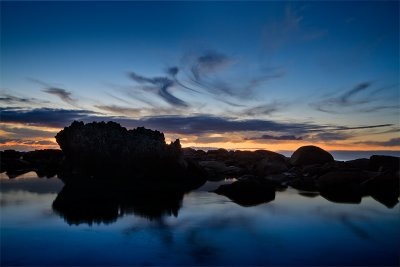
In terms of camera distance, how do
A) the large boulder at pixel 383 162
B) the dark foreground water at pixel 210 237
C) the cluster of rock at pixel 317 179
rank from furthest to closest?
1. the large boulder at pixel 383 162
2. the cluster of rock at pixel 317 179
3. the dark foreground water at pixel 210 237

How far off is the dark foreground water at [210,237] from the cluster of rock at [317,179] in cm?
322

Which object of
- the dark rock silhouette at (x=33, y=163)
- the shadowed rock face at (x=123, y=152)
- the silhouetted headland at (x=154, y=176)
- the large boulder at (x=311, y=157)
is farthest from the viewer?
the large boulder at (x=311, y=157)

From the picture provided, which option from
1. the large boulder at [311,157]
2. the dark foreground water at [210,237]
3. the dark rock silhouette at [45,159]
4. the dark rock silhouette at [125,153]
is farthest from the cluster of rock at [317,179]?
the dark rock silhouette at [45,159]

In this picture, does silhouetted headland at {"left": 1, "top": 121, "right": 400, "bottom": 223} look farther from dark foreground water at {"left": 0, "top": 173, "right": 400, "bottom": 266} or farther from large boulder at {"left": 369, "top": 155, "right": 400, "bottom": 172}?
dark foreground water at {"left": 0, "top": 173, "right": 400, "bottom": 266}

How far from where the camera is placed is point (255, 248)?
1039cm

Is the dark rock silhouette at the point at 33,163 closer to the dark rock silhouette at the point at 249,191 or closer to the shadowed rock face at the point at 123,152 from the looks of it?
the shadowed rock face at the point at 123,152

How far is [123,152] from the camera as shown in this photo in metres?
27.9

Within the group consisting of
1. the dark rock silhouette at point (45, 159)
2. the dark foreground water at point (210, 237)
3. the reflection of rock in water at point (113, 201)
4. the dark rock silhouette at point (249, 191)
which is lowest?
the dark foreground water at point (210, 237)

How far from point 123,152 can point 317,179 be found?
15836 millimetres

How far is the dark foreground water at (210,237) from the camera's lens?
9.36m

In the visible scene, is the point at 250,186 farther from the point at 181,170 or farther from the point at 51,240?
the point at 51,240

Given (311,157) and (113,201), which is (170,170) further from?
(311,157)

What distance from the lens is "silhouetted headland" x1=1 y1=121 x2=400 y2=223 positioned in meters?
17.0

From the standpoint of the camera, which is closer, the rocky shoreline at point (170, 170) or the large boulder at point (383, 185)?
the large boulder at point (383, 185)
